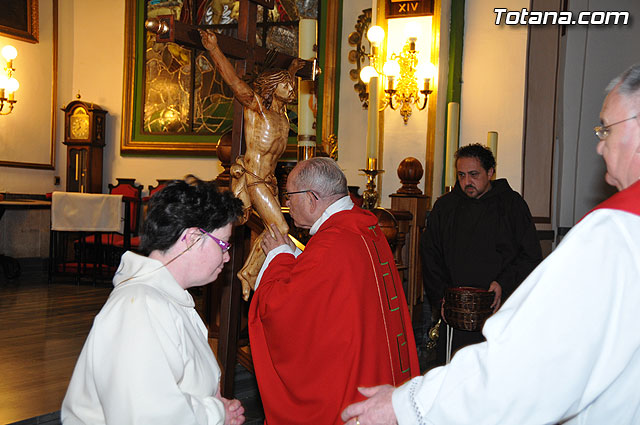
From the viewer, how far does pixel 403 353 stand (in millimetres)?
2875

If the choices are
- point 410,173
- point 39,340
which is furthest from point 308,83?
point 39,340

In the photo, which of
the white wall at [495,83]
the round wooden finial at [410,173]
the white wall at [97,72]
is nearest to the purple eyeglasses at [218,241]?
the round wooden finial at [410,173]

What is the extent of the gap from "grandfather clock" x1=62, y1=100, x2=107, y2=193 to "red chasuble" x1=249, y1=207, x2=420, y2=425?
857 centimetres

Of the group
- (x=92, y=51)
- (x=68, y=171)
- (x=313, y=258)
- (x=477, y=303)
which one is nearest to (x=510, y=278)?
(x=477, y=303)

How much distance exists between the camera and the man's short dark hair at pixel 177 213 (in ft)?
6.01

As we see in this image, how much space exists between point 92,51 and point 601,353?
36.3 ft

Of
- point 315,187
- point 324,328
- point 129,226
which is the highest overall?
point 315,187

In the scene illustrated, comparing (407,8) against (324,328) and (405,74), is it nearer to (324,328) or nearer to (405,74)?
(405,74)

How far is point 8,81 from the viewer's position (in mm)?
9391

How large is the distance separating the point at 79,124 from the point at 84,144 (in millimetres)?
426
